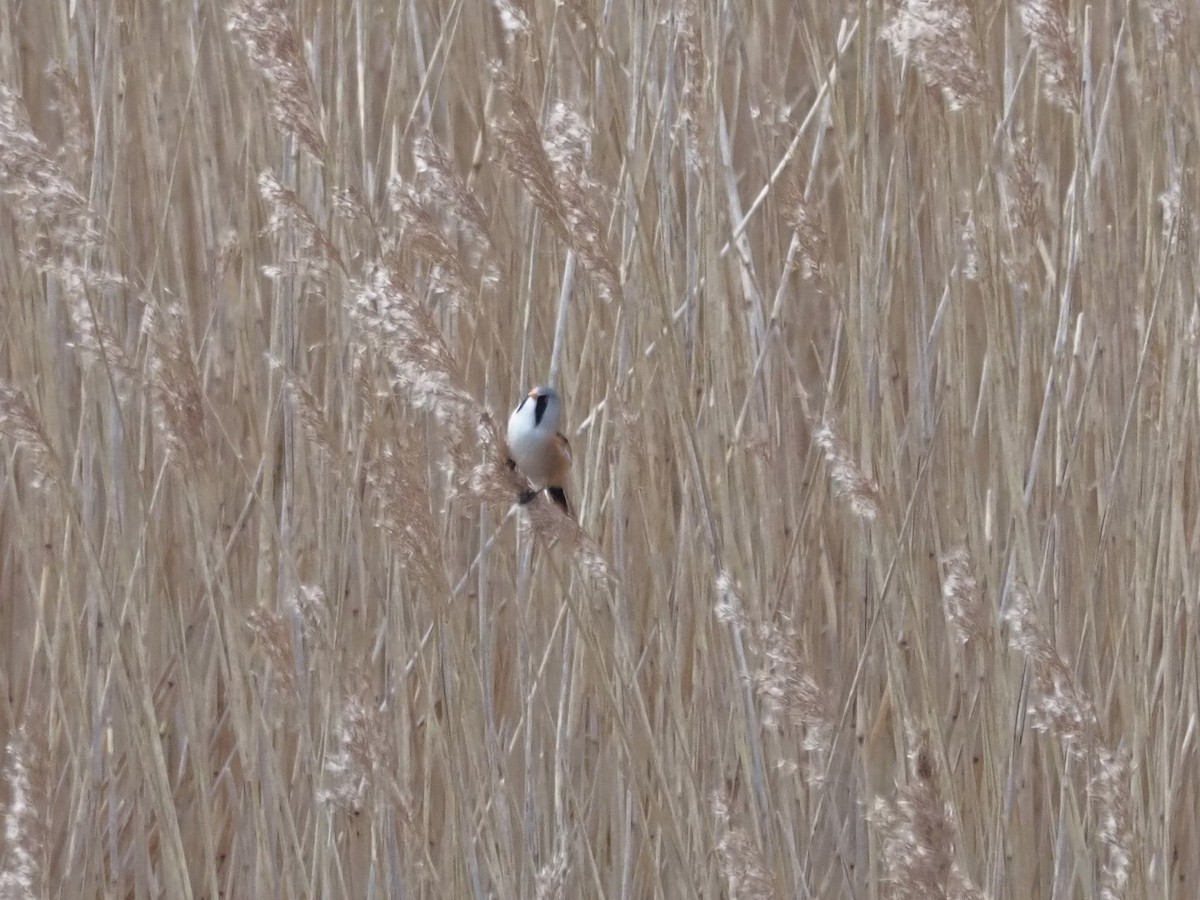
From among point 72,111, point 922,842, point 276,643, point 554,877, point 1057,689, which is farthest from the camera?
point 72,111

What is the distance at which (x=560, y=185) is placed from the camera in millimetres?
1164

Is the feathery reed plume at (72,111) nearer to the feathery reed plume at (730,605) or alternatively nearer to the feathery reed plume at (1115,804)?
the feathery reed plume at (730,605)

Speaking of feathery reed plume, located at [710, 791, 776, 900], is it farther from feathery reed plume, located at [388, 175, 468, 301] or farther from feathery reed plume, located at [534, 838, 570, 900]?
feathery reed plume, located at [388, 175, 468, 301]

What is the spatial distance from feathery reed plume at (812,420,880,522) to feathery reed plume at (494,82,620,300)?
0.23 m

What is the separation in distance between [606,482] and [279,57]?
0.94 m

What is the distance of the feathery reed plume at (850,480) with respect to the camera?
1229mm

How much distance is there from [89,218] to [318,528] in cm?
47

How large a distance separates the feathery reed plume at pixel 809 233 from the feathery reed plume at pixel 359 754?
1.83 feet

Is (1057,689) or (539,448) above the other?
(539,448)

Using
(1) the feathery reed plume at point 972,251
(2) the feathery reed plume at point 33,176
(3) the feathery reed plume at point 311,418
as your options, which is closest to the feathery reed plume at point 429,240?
(3) the feathery reed plume at point 311,418

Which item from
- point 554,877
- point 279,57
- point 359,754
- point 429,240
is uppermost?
point 279,57

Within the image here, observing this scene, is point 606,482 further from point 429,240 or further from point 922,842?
point 922,842

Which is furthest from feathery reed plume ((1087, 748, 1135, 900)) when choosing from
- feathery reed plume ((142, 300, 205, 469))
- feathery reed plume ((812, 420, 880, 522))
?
feathery reed plume ((142, 300, 205, 469))

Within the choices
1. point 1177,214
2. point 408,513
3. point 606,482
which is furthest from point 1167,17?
point 606,482
